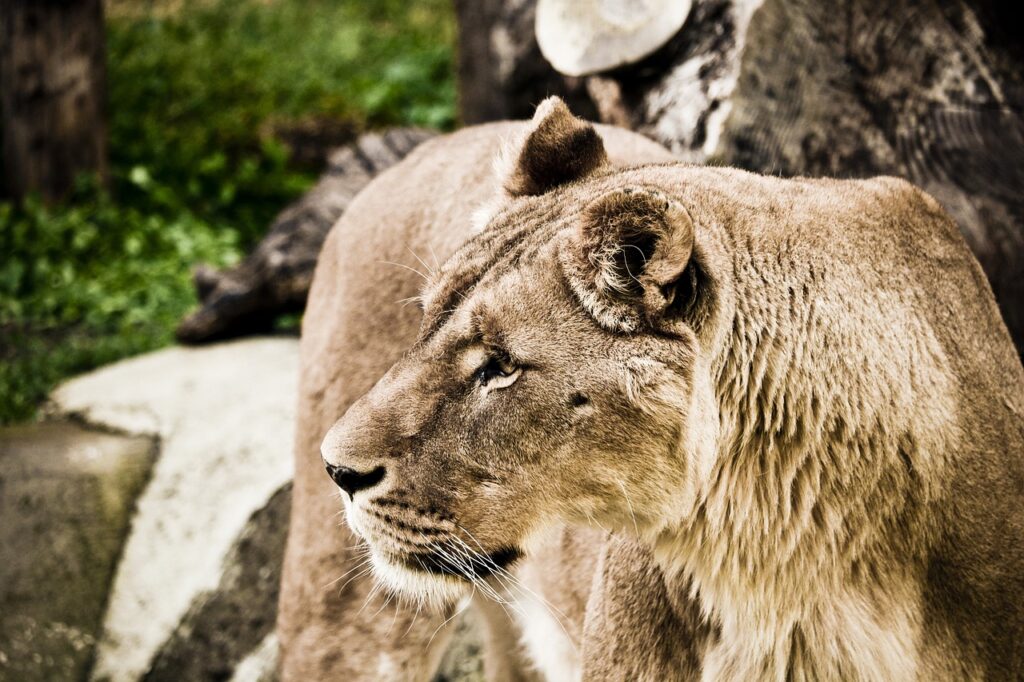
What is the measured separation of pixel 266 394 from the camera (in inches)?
205

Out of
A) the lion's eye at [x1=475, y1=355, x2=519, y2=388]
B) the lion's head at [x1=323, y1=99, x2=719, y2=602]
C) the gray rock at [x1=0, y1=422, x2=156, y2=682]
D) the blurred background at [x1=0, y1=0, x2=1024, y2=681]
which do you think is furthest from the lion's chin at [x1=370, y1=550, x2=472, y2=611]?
the gray rock at [x1=0, y1=422, x2=156, y2=682]

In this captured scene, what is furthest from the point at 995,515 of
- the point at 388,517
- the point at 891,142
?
the point at 891,142

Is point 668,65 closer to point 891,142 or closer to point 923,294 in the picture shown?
point 891,142

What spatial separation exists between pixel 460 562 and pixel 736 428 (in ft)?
2.18

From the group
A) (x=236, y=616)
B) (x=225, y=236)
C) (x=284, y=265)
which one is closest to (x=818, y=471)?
(x=236, y=616)

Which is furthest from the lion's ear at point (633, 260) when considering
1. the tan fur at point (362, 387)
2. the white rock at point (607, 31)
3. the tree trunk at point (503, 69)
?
the tree trunk at point (503, 69)

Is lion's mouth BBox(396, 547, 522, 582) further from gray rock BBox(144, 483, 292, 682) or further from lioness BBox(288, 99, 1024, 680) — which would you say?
gray rock BBox(144, 483, 292, 682)

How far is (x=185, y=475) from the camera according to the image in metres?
4.99

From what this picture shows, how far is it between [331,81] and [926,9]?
7807mm

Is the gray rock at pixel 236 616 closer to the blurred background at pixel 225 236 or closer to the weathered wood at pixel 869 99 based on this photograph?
the blurred background at pixel 225 236

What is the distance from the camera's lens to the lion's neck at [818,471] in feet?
7.30

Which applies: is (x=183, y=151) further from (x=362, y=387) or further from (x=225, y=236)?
(x=362, y=387)

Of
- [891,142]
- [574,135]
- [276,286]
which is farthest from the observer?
[276,286]

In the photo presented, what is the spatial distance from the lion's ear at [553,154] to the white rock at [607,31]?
4.77 feet
